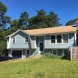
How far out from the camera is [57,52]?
106ft

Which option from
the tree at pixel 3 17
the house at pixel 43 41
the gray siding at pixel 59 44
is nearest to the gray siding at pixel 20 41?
the house at pixel 43 41

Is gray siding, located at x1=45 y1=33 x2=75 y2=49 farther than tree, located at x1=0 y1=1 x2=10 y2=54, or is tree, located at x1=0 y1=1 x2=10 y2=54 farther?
tree, located at x1=0 y1=1 x2=10 y2=54

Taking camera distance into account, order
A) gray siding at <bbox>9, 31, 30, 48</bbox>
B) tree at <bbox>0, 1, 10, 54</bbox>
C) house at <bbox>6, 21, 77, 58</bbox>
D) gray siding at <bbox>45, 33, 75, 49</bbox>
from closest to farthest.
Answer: gray siding at <bbox>45, 33, 75, 49</bbox>
house at <bbox>6, 21, 77, 58</bbox>
gray siding at <bbox>9, 31, 30, 48</bbox>
tree at <bbox>0, 1, 10, 54</bbox>

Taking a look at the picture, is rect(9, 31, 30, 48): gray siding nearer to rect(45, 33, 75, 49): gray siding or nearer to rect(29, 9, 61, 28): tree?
rect(45, 33, 75, 49): gray siding

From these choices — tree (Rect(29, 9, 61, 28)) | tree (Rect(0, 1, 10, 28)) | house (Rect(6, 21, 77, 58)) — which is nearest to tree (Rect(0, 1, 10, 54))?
tree (Rect(0, 1, 10, 28))

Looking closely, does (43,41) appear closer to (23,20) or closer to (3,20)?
(3,20)

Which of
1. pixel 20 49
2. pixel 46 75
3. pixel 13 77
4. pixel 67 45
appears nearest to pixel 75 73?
pixel 46 75

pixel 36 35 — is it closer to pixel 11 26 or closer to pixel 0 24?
pixel 0 24

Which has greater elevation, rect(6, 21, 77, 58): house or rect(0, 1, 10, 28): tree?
rect(0, 1, 10, 28): tree

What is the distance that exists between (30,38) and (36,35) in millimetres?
1451

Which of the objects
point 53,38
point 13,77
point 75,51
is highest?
point 53,38

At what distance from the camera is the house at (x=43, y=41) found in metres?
30.8

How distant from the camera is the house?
30.8 meters

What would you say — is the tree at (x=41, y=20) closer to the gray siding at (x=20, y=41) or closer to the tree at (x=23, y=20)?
the tree at (x=23, y=20)
